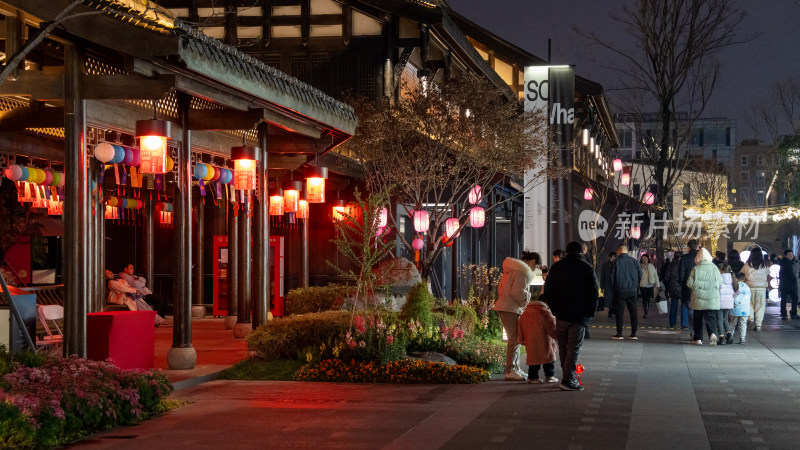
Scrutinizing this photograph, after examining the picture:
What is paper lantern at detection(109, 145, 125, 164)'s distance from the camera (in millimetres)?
13109

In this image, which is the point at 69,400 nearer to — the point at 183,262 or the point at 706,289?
the point at 183,262

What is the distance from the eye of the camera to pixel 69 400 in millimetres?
8727

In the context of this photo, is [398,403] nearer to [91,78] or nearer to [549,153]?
[91,78]

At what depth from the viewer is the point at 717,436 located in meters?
8.91

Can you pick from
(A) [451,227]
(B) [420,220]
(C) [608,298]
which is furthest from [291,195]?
(C) [608,298]

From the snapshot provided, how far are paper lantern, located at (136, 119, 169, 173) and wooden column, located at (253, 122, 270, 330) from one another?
3440 millimetres

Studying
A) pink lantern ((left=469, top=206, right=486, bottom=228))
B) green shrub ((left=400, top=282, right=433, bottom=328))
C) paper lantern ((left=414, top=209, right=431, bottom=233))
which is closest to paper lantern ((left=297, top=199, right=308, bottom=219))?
paper lantern ((left=414, top=209, right=431, bottom=233))

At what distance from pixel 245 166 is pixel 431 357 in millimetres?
4578

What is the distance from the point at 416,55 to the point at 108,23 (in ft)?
57.7

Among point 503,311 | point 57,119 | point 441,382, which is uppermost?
point 57,119

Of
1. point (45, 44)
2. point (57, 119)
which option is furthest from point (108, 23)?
point (57, 119)

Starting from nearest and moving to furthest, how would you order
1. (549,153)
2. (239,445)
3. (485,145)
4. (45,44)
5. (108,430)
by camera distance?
(239,445) → (108,430) → (45,44) → (485,145) → (549,153)

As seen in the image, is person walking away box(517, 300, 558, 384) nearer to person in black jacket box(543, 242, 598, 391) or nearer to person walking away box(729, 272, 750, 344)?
person in black jacket box(543, 242, 598, 391)

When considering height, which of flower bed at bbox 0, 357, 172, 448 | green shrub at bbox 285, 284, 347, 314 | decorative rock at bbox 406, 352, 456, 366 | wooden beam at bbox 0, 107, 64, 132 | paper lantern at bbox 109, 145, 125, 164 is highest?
wooden beam at bbox 0, 107, 64, 132
